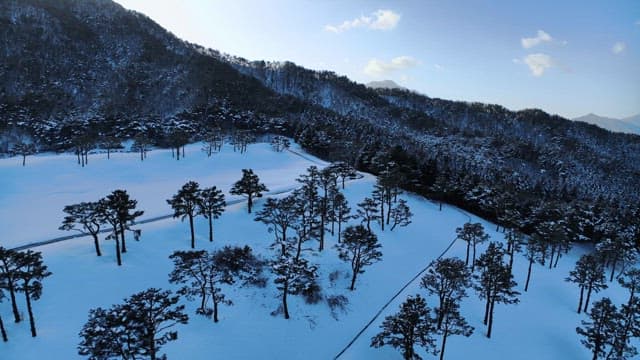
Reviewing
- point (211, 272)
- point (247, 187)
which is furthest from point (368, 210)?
point (211, 272)

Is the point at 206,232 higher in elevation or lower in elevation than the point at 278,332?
higher

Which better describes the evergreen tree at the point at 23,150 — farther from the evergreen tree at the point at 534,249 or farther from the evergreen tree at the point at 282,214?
the evergreen tree at the point at 534,249

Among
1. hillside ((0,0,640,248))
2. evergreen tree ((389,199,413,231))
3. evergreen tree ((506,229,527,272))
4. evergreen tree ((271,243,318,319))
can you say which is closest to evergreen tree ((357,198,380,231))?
evergreen tree ((389,199,413,231))

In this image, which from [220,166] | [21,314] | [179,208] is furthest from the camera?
[220,166]

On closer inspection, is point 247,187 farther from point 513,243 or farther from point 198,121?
point 198,121

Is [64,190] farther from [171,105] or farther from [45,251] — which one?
[171,105]

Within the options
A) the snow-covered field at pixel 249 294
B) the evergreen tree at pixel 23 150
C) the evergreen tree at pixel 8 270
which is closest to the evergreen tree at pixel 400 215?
the snow-covered field at pixel 249 294

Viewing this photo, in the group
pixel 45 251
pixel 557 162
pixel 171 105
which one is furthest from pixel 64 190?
pixel 557 162

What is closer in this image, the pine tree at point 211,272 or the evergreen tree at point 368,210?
the pine tree at point 211,272

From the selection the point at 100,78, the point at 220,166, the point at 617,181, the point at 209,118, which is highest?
the point at 100,78
